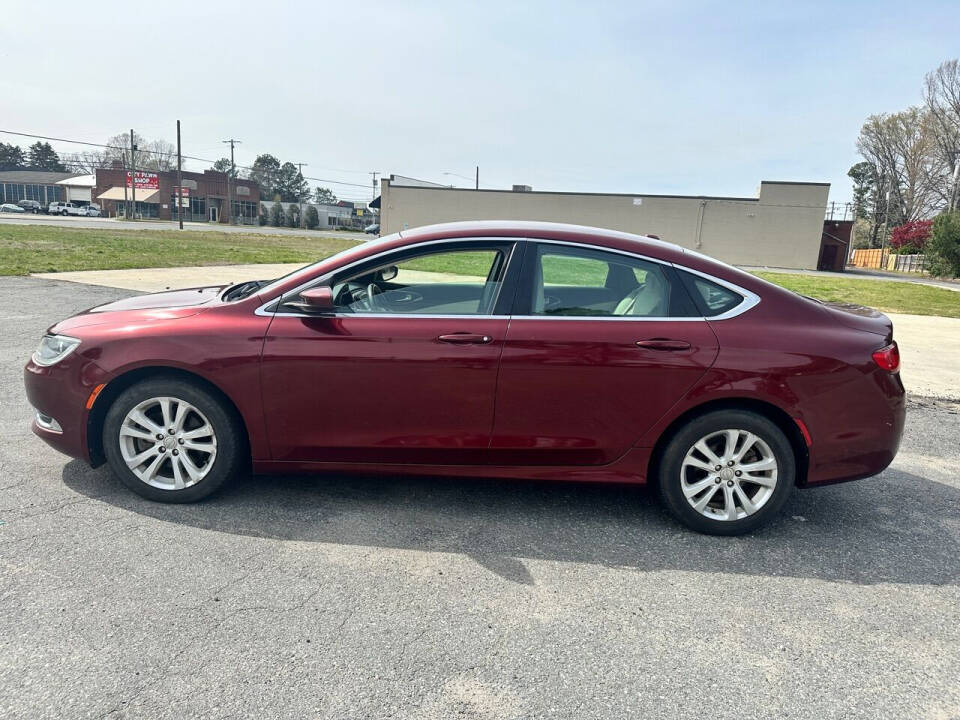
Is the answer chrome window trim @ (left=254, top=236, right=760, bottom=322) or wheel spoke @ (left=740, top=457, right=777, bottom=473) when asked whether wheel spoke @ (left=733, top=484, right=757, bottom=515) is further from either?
chrome window trim @ (left=254, top=236, right=760, bottom=322)

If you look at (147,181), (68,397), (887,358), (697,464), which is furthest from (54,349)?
(147,181)

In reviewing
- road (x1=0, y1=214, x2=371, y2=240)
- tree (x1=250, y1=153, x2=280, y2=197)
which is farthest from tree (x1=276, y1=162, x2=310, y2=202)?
road (x1=0, y1=214, x2=371, y2=240)

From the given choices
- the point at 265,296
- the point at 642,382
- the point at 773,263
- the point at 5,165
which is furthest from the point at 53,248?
the point at 5,165

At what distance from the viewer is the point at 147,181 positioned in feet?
279

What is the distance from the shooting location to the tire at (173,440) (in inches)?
148

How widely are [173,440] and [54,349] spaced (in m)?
0.89

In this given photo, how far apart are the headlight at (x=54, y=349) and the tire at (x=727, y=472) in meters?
3.36

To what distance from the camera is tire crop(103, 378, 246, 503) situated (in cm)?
375

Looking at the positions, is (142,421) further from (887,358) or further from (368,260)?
(887,358)

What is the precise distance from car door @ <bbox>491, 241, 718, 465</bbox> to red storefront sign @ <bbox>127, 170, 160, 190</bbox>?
91731mm

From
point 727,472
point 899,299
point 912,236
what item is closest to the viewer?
point 727,472

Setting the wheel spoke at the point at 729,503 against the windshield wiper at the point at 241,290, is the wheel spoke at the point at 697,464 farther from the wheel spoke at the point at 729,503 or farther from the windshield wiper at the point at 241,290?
the windshield wiper at the point at 241,290

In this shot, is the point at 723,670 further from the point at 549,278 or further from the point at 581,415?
the point at 549,278

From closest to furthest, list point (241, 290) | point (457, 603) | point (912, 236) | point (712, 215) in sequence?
1. point (457, 603)
2. point (241, 290)
3. point (712, 215)
4. point (912, 236)
